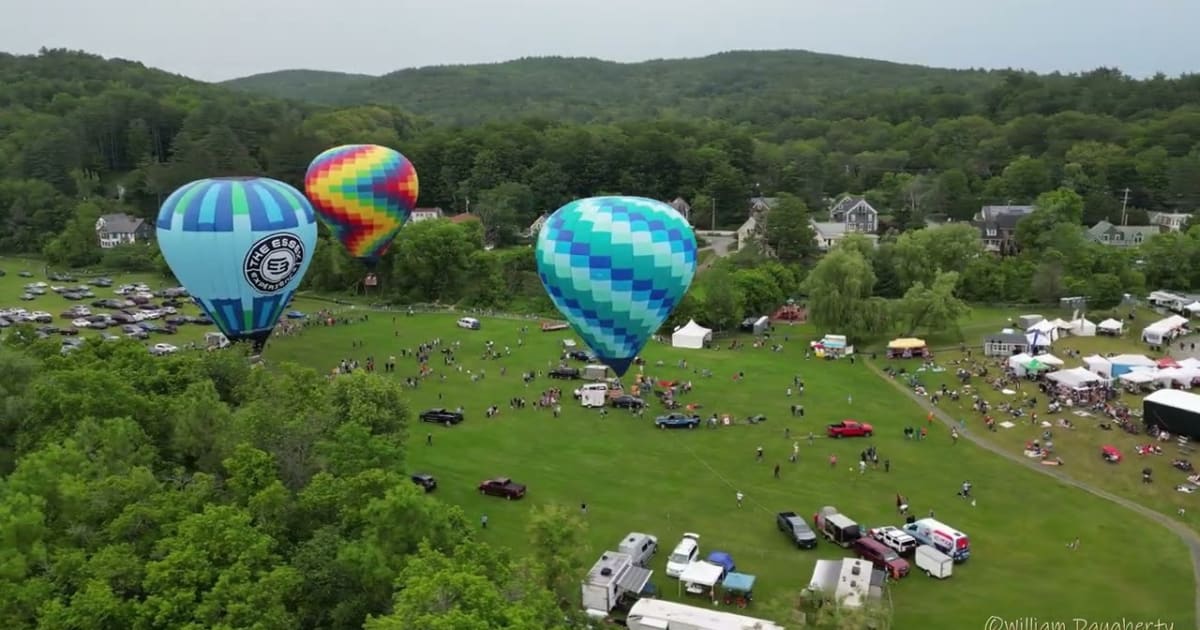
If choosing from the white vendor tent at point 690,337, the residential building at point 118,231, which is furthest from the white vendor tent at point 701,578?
the residential building at point 118,231

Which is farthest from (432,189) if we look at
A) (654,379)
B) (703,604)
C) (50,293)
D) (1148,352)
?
(703,604)

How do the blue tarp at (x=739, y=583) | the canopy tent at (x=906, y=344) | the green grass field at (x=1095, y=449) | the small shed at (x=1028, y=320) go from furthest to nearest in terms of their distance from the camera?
the small shed at (x=1028, y=320) → the canopy tent at (x=906, y=344) → the green grass field at (x=1095, y=449) → the blue tarp at (x=739, y=583)

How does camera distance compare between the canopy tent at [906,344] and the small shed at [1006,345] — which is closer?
the small shed at [1006,345]

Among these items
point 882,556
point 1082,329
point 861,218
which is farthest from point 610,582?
point 861,218

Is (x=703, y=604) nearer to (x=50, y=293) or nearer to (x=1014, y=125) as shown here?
(x=50, y=293)

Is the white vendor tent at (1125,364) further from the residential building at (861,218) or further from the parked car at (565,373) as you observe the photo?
the residential building at (861,218)
